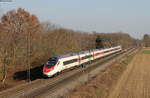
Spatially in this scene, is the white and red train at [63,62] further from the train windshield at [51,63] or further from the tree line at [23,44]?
the tree line at [23,44]

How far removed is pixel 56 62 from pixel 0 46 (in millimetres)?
12624

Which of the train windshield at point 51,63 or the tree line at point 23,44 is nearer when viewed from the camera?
the train windshield at point 51,63

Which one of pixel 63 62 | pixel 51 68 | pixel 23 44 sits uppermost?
pixel 23 44

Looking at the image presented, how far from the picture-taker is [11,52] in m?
38.6

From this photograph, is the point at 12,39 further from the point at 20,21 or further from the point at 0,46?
the point at 20,21

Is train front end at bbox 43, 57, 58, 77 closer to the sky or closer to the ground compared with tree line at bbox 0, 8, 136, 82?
closer to the ground

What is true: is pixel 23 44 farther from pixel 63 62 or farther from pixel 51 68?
pixel 51 68

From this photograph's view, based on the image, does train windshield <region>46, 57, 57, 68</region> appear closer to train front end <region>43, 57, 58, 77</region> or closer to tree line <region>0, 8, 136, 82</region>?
train front end <region>43, 57, 58, 77</region>

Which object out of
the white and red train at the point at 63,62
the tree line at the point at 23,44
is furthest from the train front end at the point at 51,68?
the tree line at the point at 23,44

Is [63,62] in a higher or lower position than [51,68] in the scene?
higher

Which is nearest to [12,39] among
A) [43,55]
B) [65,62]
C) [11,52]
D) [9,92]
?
[11,52]

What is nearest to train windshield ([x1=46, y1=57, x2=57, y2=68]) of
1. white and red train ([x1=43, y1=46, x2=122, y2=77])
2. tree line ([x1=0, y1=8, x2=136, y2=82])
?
white and red train ([x1=43, y1=46, x2=122, y2=77])

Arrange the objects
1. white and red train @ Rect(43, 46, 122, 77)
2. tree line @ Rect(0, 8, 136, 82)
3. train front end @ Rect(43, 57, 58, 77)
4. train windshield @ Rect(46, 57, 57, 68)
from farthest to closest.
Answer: tree line @ Rect(0, 8, 136, 82) < train windshield @ Rect(46, 57, 57, 68) < white and red train @ Rect(43, 46, 122, 77) < train front end @ Rect(43, 57, 58, 77)

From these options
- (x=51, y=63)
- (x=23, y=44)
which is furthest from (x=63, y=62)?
(x=23, y=44)
